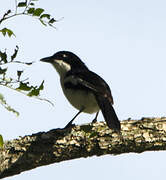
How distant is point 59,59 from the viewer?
7098 millimetres

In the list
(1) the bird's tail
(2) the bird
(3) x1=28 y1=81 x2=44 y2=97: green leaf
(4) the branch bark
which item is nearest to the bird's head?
(2) the bird

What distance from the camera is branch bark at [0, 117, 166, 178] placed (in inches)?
162

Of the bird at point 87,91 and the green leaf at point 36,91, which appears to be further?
the bird at point 87,91

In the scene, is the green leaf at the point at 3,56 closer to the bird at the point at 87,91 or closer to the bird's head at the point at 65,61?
the bird at the point at 87,91

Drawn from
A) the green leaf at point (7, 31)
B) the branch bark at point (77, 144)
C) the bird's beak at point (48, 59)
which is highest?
the bird's beak at point (48, 59)

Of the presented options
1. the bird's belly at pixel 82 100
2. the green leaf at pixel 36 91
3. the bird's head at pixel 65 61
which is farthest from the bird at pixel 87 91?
the green leaf at pixel 36 91

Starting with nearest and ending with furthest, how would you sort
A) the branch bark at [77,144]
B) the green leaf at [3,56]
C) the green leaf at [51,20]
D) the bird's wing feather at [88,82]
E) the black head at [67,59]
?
the green leaf at [3,56]
the green leaf at [51,20]
the branch bark at [77,144]
the bird's wing feather at [88,82]
the black head at [67,59]

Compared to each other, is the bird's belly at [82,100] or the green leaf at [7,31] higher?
the green leaf at [7,31]

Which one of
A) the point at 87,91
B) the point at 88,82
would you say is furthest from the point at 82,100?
the point at 88,82

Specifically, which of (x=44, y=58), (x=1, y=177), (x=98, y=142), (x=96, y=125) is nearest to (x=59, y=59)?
(x=44, y=58)

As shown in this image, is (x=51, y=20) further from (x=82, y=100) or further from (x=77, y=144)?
(x=82, y=100)

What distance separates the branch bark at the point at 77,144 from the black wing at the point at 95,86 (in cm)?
62

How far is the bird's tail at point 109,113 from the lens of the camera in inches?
187

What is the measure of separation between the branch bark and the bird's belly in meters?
0.87
